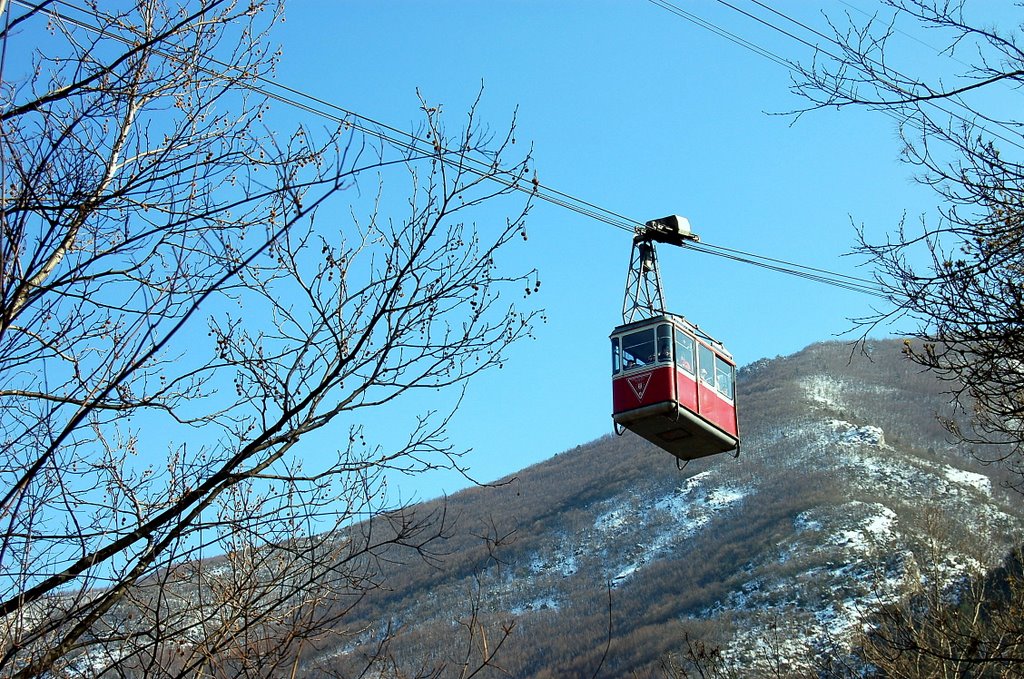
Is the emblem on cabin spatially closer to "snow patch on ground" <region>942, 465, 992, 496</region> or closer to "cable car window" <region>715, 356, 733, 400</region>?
"cable car window" <region>715, 356, 733, 400</region>

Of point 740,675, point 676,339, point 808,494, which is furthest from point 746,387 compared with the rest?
point 676,339

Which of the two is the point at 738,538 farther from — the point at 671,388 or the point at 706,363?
the point at 671,388

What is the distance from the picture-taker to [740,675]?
238 feet

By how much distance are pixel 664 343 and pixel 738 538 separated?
3919 inches

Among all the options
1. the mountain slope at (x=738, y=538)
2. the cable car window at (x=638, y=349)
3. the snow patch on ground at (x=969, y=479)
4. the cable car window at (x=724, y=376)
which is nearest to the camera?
the cable car window at (x=638, y=349)

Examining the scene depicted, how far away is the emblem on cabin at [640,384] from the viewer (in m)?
15.7

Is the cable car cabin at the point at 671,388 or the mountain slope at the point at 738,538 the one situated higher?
the mountain slope at the point at 738,538

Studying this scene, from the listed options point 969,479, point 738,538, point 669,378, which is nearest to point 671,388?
point 669,378

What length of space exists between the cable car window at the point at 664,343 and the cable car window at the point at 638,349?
0.10 meters

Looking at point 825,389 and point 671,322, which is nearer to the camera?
point 671,322

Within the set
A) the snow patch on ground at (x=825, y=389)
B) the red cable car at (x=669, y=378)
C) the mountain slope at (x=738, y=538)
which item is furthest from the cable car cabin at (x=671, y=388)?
the snow patch on ground at (x=825, y=389)

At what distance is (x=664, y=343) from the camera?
1608 centimetres

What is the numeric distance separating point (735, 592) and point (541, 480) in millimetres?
62739

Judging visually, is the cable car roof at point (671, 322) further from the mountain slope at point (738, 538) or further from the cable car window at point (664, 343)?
the mountain slope at point (738, 538)
